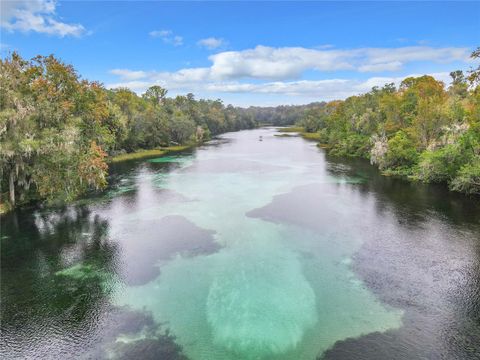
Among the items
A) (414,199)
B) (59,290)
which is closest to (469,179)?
(414,199)

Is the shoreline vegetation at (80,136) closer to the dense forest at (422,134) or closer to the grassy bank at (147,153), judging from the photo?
the dense forest at (422,134)

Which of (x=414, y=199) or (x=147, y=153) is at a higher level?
(x=147, y=153)

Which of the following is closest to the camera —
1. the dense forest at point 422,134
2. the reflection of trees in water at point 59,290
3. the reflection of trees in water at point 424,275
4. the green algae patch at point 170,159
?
the reflection of trees in water at point 424,275

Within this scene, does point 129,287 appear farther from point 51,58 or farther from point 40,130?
point 51,58

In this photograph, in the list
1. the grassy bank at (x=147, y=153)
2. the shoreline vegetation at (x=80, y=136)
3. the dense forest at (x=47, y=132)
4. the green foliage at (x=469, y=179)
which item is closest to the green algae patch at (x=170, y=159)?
the grassy bank at (x=147, y=153)

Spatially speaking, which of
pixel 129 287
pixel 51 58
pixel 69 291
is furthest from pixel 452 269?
pixel 51 58

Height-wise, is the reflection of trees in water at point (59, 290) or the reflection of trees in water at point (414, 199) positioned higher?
→ the reflection of trees in water at point (59, 290)

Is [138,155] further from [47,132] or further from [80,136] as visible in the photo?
[47,132]
